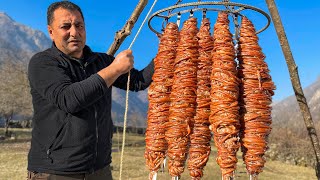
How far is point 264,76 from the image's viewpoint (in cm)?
232

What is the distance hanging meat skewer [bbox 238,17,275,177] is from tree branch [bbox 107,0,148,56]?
65.3 inches

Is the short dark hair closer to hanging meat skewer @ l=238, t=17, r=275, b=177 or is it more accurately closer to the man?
the man

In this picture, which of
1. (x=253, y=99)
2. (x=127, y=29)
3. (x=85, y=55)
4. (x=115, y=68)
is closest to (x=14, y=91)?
(x=127, y=29)

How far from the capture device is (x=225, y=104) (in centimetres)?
218

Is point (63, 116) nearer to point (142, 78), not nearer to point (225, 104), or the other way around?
point (142, 78)

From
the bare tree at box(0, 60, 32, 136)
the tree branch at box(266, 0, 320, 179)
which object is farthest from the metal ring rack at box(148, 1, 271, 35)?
the bare tree at box(0, 60, 32, 136)

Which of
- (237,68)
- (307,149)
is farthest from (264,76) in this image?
(307,149)

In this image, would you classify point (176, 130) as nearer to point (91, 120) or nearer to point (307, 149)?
point (91, 120)

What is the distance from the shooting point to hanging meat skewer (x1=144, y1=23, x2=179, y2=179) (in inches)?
99.0

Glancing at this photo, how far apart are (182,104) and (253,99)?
0.46 metres

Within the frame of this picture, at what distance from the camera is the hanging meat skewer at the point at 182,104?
2.38 meters

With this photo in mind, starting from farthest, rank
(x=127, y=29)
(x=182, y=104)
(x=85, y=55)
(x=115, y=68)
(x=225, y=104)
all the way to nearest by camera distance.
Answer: (x=127, y=29)
(x=85, y=55)
(x=115, y=68)
(x=182, y=104)
(x=225, y=104)

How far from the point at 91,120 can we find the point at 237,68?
1221mm

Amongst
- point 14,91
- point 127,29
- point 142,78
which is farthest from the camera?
point 14,91
